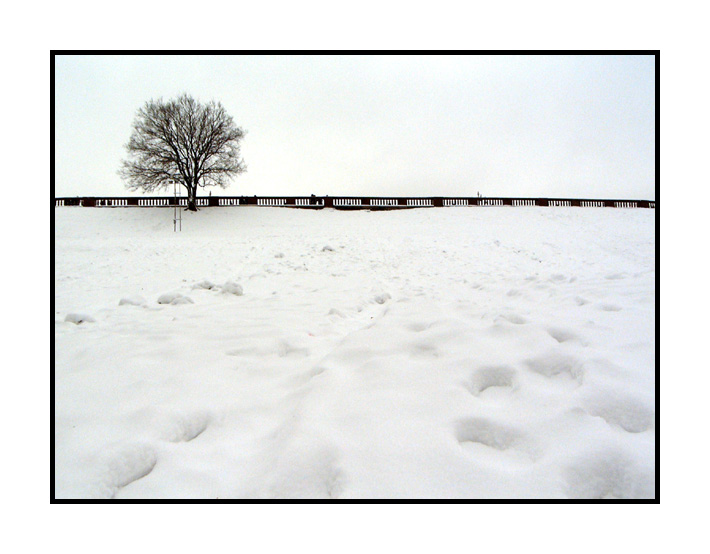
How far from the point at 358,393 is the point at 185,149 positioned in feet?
66.2

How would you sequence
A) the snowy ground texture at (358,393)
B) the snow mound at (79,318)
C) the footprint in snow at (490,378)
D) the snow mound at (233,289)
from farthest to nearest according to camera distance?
the snow mound at (233,289) < the snow mound at (79,318) < the footprint in snow at (490,378) < the snowy ground texture at (358,393)

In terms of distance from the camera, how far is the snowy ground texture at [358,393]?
123 cm

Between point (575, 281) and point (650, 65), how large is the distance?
228 cm

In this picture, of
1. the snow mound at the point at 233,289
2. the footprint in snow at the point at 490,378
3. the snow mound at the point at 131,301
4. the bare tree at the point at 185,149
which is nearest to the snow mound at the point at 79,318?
the snow mound at the point at 131,301

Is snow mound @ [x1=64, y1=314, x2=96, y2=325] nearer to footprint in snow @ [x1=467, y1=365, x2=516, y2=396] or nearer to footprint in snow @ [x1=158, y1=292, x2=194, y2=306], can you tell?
footprint in snow @ [x1=158, y1=292, x2=194, y2=306]

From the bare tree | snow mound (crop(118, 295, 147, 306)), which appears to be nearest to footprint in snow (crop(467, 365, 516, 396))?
snow mound (crop(118, 295, 147, 306))

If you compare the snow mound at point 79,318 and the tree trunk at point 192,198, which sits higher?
the tree trunk at point 192,198

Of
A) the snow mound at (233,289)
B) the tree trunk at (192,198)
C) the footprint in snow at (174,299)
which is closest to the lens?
the footprint in snow at (174,299)

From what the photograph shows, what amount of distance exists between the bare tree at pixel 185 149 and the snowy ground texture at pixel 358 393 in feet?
52.9

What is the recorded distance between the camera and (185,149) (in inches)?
723

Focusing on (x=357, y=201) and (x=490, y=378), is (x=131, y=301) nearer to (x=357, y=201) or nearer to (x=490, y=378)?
(x=490, y=378)

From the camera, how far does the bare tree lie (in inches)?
657

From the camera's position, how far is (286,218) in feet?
58.3

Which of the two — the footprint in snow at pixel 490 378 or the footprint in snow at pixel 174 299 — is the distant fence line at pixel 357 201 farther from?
the footprint in snow at pixel 490 378
